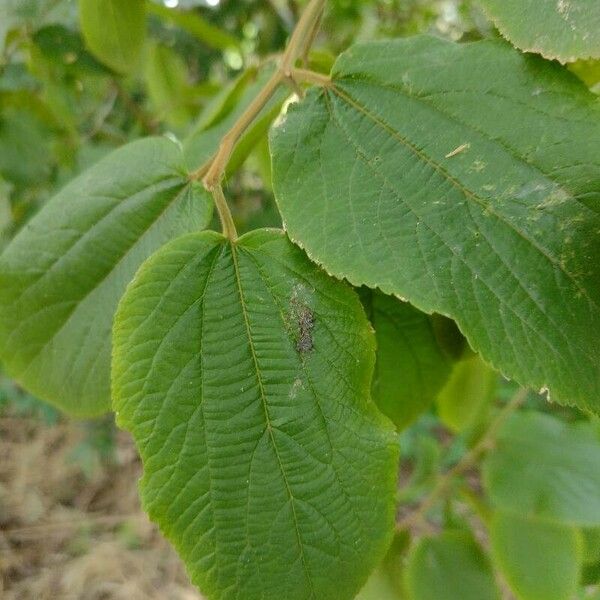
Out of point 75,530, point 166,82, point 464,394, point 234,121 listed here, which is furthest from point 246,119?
point 75,530

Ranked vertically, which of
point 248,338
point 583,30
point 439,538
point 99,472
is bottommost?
point 99,472

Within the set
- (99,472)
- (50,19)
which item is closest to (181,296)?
(50,19)

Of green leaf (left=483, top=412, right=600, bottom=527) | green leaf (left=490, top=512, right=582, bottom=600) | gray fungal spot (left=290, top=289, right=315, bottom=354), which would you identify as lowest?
green leaf (left=490, top=512, right=582, bottom=600)

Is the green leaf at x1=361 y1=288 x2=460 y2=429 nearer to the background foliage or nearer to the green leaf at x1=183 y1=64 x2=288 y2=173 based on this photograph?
the background foliage

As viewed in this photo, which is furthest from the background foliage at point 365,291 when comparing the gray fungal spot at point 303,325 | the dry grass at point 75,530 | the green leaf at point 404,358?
the dry grass at point 75,530

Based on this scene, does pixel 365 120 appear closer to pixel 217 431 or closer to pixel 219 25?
pixel 217 431

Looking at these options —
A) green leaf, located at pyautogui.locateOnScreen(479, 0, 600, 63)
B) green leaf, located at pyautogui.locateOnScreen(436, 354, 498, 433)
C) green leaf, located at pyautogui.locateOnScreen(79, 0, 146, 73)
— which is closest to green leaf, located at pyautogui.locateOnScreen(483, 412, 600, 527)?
green leaf, located at pyautogui.locateOnScreen(436, 354, 498, 433)

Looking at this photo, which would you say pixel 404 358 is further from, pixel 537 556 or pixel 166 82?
pixel 166 82
